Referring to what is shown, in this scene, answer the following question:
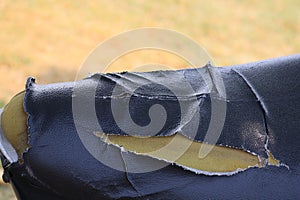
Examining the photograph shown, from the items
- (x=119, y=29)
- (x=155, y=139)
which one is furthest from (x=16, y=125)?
(x=119, y=29)

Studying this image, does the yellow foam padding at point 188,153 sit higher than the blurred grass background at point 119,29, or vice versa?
the blurred grass background at point 119,29

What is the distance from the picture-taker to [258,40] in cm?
656

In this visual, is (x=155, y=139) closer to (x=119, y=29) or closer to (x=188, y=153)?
(x=188, y=153)

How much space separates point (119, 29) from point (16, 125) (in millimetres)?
4822

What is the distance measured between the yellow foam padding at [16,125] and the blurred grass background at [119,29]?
10.1 ft

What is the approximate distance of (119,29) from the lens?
6.18 meters

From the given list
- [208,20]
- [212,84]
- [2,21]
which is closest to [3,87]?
[2,21]

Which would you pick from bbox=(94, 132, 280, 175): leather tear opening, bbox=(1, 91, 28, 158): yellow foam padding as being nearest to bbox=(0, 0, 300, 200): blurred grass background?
bbox=(1, 91, 28, 158): yellow foam padding

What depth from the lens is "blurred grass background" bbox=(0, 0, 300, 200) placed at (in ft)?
17.0

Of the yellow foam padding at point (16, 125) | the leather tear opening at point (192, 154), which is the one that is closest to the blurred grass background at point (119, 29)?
the yellow foam padding at point (16, 125)

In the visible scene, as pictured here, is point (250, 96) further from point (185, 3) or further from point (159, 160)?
point (185, 3)

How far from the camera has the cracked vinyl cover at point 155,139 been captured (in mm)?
1330

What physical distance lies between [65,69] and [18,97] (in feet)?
12.2

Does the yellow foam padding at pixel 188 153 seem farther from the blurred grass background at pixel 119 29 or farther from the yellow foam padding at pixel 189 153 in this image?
the blurred grass background at pixel 119 29
